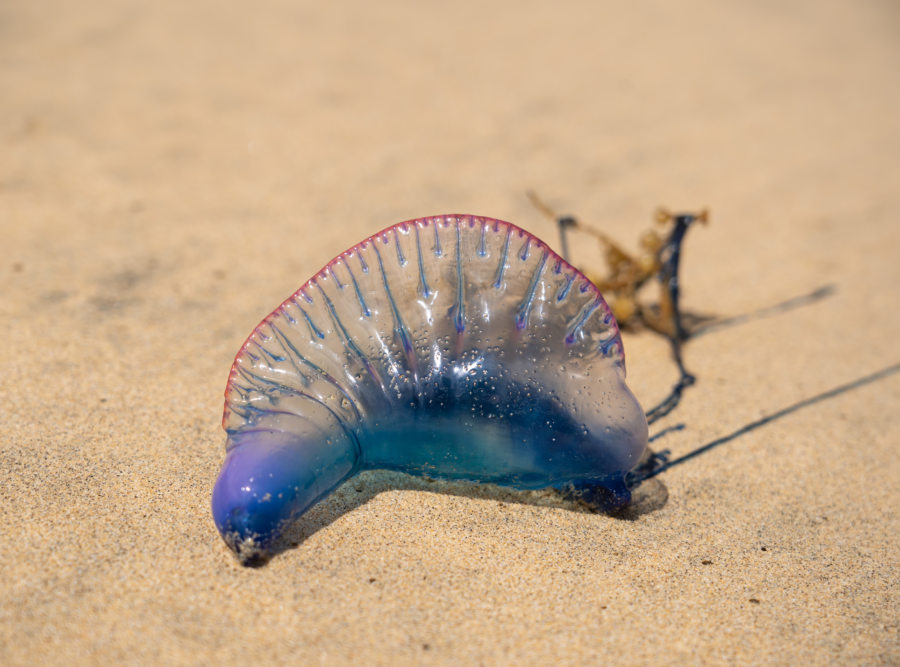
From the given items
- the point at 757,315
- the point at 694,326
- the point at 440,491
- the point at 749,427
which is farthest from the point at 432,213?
the point at 440,491

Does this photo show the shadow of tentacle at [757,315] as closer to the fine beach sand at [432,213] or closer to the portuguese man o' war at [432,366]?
the fine beach sand at [432,213]

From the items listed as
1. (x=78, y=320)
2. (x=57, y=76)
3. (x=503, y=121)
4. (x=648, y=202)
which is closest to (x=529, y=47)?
(x=503, y=121)

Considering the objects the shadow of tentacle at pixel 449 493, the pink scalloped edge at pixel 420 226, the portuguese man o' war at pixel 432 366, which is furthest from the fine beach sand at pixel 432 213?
the pink scalloped edge at pixel 420 226

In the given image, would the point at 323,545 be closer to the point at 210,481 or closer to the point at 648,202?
the point at 210,481

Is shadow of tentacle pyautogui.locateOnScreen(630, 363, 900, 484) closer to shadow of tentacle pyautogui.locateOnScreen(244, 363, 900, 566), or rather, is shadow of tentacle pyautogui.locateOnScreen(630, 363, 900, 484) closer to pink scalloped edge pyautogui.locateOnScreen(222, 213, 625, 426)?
shadow of tentacle pyautogui.locateOnScreen(244, 363, 900, 566)

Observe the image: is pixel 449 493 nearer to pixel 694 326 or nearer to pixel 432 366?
pixel 432 366

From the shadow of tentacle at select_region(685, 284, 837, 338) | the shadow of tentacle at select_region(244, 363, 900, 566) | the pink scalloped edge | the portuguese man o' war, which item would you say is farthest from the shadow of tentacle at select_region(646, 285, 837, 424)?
the pink scalloped edge
